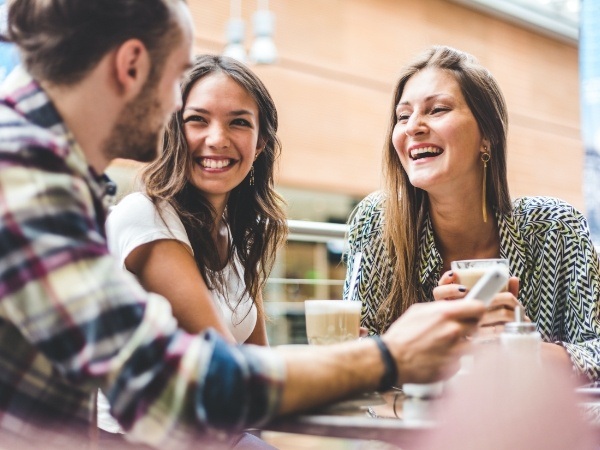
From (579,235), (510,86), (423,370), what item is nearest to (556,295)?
(579,235)

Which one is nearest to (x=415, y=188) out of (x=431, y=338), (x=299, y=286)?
(x=431, y=338)

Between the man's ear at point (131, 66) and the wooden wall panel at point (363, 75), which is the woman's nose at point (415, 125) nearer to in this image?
the man's ear at point (131, 66)

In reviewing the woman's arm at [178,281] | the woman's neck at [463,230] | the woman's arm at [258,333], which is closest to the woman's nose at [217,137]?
the woman's arm at [178,281]

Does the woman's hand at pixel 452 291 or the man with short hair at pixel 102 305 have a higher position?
the man with short hair at pixel 102 305

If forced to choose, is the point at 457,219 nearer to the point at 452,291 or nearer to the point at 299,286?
the point at 452,291

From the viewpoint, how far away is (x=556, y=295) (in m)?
2.21

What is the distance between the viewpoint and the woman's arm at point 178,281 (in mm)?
1654

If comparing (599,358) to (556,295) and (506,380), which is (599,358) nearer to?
(556,295)

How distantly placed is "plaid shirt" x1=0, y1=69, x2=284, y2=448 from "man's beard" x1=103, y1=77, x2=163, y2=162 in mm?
126

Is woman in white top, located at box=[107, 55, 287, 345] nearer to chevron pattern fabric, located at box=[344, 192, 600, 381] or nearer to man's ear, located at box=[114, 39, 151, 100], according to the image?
chevron pattern fabric, located at box=[344, 192, 600, 381]

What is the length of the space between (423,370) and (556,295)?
1236 millimetres

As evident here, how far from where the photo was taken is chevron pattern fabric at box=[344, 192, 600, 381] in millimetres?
2154

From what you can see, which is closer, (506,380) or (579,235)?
(506,380)

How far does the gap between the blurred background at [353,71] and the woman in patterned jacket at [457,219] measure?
10.6 ft
